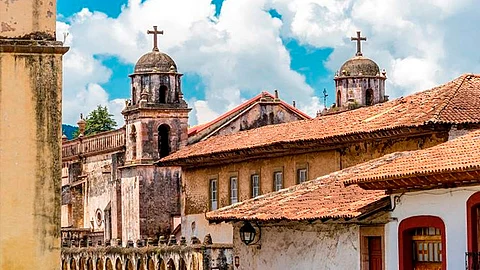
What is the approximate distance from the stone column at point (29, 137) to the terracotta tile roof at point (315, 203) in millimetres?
5631

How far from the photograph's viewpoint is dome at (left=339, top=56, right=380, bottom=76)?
70.5 metres

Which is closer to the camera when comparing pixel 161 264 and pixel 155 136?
pixel 161 264

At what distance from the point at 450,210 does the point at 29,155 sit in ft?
24.8

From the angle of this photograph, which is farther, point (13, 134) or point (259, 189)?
point (259, 189)

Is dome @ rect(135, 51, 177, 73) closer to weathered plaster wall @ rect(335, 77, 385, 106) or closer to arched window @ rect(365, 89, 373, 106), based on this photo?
weathered plaster wall @ rect(335, 77, 385, 106)

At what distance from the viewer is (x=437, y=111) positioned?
119ft

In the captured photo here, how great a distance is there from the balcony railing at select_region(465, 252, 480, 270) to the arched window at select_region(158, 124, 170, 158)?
39.9 metres

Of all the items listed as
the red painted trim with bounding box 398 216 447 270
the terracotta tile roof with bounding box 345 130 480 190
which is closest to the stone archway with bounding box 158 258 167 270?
the terracotta tile roof with bounding box 345 130 480 190

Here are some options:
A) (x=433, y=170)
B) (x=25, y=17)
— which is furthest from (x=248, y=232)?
(x=25, y=17)

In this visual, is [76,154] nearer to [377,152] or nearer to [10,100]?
[377,152]

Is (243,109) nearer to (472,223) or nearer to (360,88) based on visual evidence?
(360,88)

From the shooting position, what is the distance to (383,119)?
39312 millimetres

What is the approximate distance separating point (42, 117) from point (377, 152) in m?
13.7

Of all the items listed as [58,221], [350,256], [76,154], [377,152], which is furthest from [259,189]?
[76,154]
